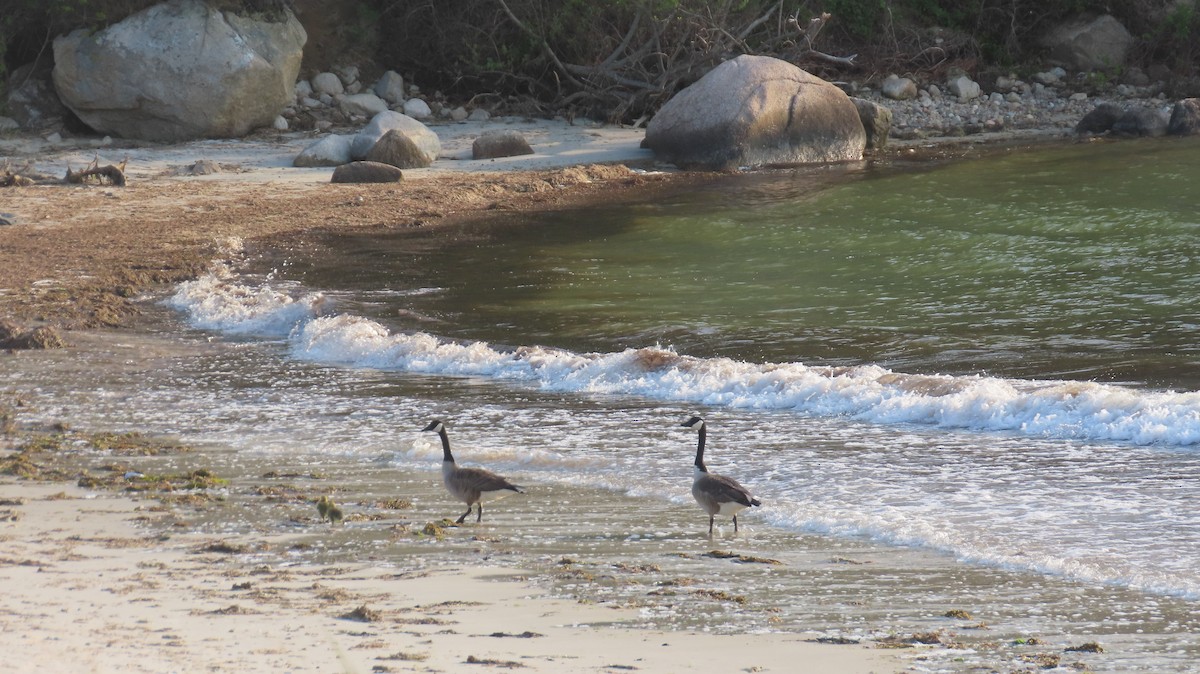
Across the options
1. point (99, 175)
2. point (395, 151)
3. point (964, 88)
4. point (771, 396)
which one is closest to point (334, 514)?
point (771, 396)

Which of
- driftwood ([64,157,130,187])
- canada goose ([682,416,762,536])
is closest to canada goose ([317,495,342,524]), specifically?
canada goose ([682,416,762,536])

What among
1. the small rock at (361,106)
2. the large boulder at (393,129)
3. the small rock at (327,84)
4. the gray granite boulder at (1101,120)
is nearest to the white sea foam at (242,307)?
the large boulder at (393,129)

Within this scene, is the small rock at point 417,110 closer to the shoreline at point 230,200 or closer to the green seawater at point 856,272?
the shoreline at point 230,200

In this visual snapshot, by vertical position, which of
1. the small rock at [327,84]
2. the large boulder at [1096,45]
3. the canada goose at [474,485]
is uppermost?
the large boulder at [1096,45]

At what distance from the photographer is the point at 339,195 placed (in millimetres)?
18250

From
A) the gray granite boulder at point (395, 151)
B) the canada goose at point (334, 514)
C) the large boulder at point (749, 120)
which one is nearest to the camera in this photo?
the canada goose at point (334, 514)

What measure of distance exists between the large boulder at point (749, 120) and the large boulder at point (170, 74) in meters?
6.75

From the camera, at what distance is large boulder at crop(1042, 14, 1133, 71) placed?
29266 mm

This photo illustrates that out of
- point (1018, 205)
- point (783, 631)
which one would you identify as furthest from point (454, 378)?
point (1018, 205)

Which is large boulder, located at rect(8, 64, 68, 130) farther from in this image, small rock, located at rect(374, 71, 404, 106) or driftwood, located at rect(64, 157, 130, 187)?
small rock, located at rect(374, 71, 404, 106)

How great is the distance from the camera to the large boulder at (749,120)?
2130 cm

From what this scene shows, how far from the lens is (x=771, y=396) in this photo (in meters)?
9.41

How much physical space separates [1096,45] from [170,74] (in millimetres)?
19794

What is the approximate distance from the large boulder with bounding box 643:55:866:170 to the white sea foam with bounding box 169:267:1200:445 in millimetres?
9877
